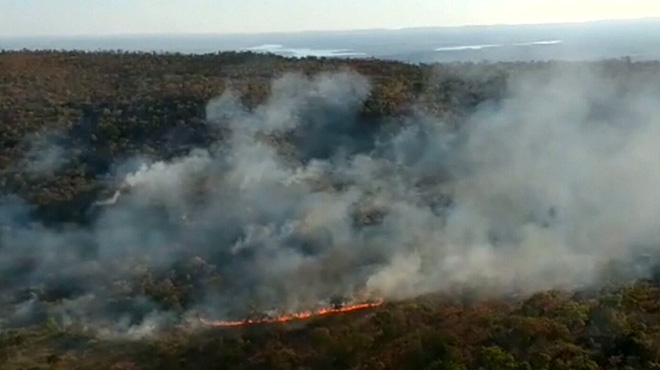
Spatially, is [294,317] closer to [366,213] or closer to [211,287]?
[211,287]

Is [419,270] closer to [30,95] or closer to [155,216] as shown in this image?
[155,216]

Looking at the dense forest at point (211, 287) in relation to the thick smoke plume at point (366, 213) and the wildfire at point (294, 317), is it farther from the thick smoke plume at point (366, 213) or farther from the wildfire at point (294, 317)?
the thick smoke plume at point (366, 213)

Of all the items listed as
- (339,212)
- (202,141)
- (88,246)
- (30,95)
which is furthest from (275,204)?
(30,95)

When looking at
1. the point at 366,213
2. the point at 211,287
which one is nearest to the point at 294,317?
the point at 211,287

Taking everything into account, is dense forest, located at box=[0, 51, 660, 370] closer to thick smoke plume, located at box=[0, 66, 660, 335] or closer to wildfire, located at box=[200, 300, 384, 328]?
wildfire, located at box=[200, 300, 384, 328]

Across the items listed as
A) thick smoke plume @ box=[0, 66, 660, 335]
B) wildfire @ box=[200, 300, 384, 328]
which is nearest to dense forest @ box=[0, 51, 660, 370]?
wildfire @ box=[200, 300, 384, 328]

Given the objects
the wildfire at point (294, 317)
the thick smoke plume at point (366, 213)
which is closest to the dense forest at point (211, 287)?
the wildfire at point (294, 317)
